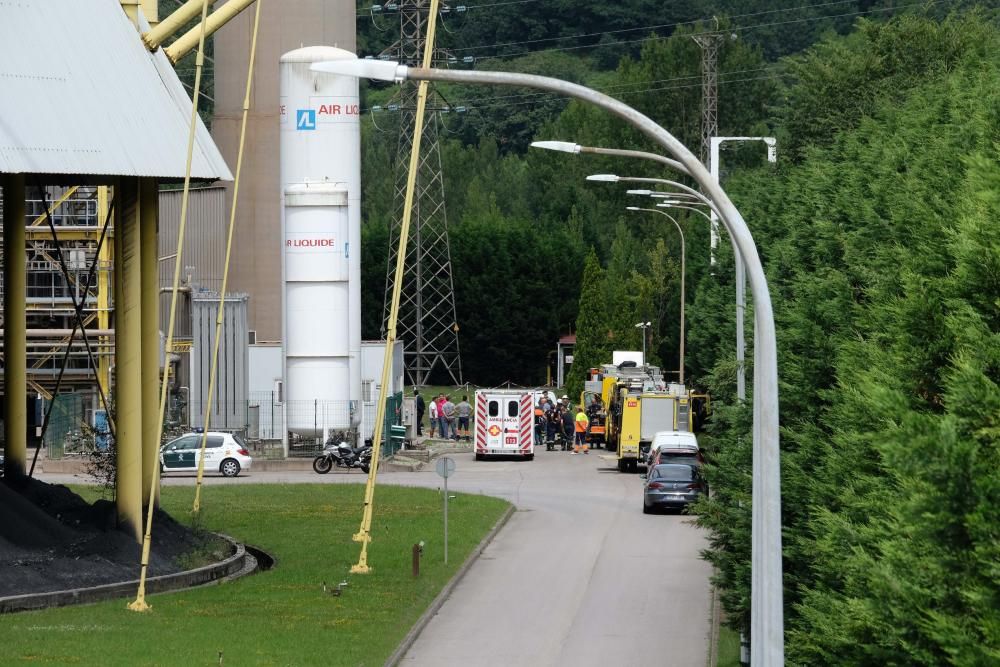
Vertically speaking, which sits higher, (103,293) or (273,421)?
(103,293)

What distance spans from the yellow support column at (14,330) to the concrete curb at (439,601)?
336 inches

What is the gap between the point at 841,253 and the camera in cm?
2288

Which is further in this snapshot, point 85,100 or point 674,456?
point 674,456

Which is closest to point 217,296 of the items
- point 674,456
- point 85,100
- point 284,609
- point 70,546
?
point 674,456

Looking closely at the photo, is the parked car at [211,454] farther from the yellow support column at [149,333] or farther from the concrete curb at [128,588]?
the yellow support column at [149,333]

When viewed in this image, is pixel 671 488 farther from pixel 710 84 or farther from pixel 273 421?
pixel 710 84

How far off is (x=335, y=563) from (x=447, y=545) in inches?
117

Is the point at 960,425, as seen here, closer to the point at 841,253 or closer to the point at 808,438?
the point at 808,438

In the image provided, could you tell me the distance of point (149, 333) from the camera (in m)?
29.2

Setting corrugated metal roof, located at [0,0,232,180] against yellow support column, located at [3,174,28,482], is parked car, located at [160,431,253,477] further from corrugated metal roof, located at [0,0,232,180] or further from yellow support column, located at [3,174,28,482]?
corrugated metal roof, located at [0,0,232,180]

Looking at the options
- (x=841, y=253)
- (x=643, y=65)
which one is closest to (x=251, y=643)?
(x=841, y=253)

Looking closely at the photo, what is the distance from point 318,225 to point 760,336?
36145mm

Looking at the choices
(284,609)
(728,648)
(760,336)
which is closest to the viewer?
(760,336)

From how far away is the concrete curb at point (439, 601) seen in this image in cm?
2178
